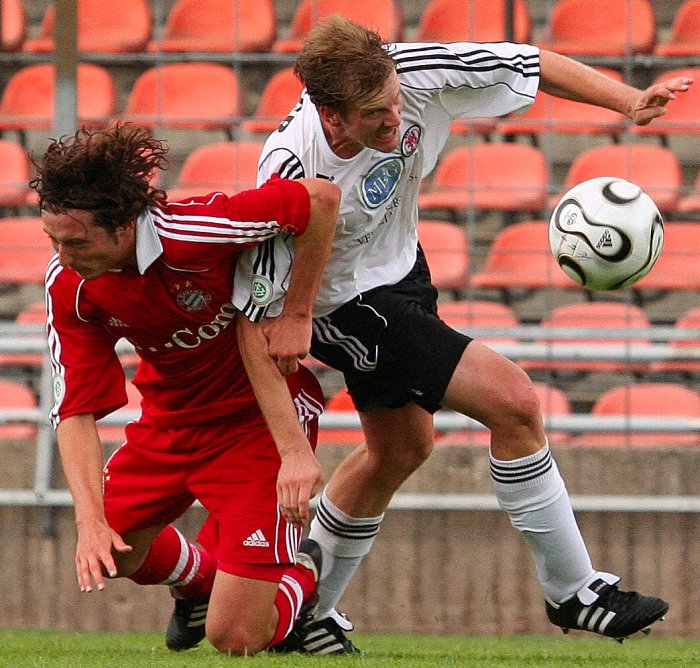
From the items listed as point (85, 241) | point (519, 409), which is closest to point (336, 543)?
point (519, 409)

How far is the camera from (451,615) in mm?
5875

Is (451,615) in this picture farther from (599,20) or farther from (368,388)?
(599,20)

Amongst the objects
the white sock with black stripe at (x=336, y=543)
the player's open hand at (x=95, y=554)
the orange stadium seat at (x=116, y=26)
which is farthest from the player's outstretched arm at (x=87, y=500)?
the orange stadium seat at (x=116, y=26)

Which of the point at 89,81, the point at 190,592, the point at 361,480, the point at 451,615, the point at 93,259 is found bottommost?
the point at 451,615

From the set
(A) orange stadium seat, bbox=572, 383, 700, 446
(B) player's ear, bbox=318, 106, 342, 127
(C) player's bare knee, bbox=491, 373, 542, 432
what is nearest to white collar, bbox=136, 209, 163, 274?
(B) player's ear, bbox=318, 106, 342, 127

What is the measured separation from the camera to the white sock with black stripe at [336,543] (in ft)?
14.8

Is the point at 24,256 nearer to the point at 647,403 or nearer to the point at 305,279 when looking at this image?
the point at 647,403

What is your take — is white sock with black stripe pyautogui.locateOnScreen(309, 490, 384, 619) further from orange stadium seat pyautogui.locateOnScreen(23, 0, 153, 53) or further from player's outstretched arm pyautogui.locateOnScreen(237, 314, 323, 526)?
orange stadium seat pyautogui.locateOnScreen(23, 0, 153, 53)

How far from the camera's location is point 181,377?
414cm

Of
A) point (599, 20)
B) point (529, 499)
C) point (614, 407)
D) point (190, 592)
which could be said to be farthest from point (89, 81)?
point (529, 499)

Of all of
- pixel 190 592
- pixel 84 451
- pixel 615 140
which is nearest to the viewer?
pixel 84 451

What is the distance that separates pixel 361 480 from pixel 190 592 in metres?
0.67

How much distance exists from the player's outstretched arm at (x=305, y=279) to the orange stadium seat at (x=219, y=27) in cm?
494

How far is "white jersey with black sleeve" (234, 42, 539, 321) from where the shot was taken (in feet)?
12.5
